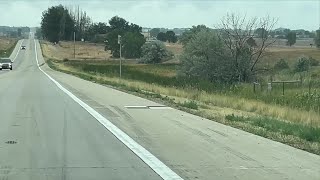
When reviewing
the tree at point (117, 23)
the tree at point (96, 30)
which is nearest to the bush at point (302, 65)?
the tree at point (117, 23)

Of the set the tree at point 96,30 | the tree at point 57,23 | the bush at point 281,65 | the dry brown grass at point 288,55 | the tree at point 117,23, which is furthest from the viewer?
the tree at point 96,30

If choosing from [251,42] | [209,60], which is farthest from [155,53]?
[251,42]

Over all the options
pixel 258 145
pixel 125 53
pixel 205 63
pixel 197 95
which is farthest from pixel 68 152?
pixel 125 53

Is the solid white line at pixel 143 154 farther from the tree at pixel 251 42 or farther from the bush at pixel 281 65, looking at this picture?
the bush at pixel 281 65

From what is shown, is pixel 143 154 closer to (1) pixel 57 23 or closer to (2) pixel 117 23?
(1) pixel 57 23

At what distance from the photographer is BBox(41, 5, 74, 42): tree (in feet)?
576

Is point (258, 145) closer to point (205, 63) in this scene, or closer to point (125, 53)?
point (205, 63)

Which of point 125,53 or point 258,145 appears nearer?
point 258,145

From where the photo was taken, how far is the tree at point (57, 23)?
176 metres

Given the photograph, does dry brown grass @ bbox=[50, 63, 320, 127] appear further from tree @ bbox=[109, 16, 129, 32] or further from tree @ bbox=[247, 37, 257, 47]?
tree @ bbox=[109, 16, 129, 32]

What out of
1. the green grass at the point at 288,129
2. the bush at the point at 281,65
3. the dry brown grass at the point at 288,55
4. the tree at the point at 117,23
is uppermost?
the tree at the point at 117,23

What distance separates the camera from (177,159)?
9016 mm

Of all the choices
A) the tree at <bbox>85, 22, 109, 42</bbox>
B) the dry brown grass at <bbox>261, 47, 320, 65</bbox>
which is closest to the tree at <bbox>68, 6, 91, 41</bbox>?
the tree at <bbox>85, 22, 109, 42</bbox>

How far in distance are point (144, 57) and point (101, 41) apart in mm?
77544
